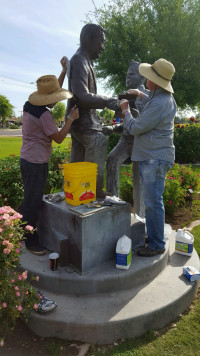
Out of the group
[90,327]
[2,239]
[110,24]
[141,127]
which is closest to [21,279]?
[2,239]

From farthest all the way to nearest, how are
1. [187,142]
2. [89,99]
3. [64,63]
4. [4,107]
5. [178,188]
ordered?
1. [4,107]
2. [187,142]
3. [178,188]
4. [64,63]
5. [89,99]

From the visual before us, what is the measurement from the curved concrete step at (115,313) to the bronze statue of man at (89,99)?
4.32 ft

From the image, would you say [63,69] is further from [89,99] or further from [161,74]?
[161,74]

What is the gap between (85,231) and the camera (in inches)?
109

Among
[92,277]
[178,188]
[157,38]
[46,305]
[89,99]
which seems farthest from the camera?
[157,38]

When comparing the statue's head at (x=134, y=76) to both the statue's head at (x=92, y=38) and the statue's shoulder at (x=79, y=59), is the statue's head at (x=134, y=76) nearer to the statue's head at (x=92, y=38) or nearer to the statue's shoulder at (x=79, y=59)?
the statue's head at (x=92, y=38)

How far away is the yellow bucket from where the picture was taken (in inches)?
119

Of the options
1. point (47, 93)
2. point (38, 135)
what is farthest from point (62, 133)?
point (47, 93)

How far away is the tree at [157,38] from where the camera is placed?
16078 mm

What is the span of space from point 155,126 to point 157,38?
53.7 ft

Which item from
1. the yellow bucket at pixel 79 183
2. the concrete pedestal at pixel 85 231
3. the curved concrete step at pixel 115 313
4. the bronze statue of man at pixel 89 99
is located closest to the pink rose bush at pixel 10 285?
the curved concrete step at pixel 115 313

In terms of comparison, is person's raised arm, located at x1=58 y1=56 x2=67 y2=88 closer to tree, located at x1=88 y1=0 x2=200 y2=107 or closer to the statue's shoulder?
the statue's shoulder

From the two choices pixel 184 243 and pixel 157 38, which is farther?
pixel 157 38

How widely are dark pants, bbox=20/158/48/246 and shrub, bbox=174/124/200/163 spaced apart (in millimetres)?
9973
